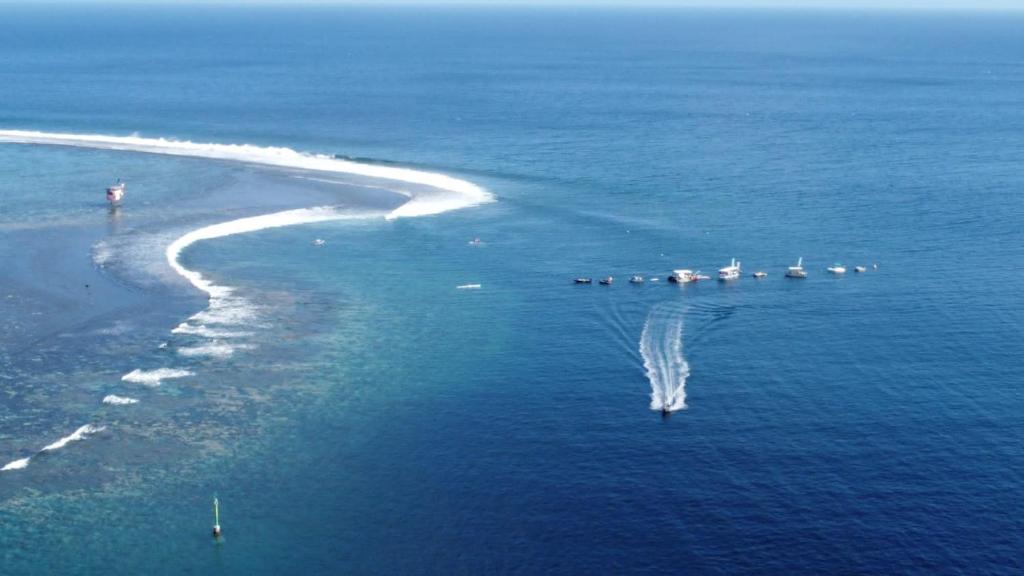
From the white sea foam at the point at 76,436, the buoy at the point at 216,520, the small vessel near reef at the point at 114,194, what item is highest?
the small vessel near reef at the point at 114,194

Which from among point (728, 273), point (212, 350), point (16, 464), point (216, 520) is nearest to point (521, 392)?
point (212, 350)

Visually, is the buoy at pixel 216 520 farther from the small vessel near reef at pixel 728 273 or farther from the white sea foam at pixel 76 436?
the small vessel near reef at pixel 728 273

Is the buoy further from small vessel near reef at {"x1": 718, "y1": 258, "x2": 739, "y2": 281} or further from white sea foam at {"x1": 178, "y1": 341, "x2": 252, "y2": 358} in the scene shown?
small vessel near reef at {"x1": 718, "y1": 258, "x2": 739, "y2": 281}

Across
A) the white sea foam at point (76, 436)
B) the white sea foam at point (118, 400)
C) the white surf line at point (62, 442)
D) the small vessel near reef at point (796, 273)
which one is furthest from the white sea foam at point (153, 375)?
the small vessel near reef at point (796, 273)

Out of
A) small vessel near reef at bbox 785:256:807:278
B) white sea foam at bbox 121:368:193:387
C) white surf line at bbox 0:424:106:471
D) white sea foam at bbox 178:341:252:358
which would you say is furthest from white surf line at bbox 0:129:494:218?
white surf line at bbox 0:424:106:471

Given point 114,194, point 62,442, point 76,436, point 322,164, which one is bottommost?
point 62,442

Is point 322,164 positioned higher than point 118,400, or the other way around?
point 322,164

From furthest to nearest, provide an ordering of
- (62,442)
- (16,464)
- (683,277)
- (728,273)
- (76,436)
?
1. (728,273)
2. (683,277)
3. (76,436)
4. (62,442)
5. (16,464)

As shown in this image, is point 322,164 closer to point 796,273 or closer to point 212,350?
point 796,273
